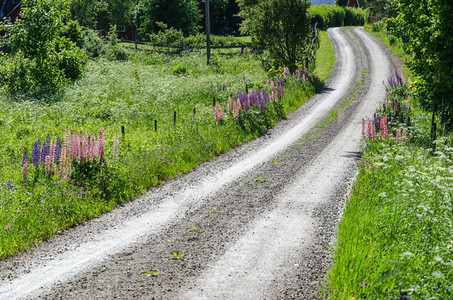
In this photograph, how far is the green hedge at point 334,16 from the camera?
6078cm

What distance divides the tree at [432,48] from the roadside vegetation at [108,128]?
6514 millimetres

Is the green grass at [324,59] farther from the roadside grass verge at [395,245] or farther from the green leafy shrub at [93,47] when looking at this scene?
the roadside grass verge at [395,245]

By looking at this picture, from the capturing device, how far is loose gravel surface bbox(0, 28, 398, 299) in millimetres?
6922

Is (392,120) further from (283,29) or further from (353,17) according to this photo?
(353,17)

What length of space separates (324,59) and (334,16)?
32816 mm

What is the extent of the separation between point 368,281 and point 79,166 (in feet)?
25.6

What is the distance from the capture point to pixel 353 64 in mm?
36719

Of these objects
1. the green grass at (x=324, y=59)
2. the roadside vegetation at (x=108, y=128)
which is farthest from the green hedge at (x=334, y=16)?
the roadside vegetation at (x=108, y=128)

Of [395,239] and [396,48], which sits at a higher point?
[396,48]

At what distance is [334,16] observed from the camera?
6862cm

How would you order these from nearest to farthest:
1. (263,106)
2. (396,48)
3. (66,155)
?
1. (66,155)
2. (263,106)
3. (396,48)

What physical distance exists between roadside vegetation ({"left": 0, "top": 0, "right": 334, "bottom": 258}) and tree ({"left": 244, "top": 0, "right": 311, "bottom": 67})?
82 centimetres

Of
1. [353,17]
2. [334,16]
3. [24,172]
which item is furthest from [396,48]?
[353,17]

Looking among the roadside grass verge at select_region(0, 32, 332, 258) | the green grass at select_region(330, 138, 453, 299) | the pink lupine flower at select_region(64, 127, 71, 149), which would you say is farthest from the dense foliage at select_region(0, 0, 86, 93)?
the green grass at select_region(330, 138, 453, 299)
